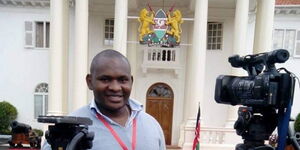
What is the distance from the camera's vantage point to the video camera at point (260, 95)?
187 centimetres

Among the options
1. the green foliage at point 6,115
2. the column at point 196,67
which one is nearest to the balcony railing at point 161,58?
the column at point 196,67

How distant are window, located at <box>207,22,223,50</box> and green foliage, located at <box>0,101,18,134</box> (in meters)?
10.7

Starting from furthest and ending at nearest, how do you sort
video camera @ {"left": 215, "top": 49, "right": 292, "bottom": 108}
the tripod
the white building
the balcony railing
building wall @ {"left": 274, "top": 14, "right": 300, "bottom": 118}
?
1. building wall @ {"left": 274, "top": 14, "right": 300, "bottom": 118}
2. the balcony railing
3. the white building
4. the tripod
5. video camera @ {"left": 215, "top": 49, "right": 292, "bottom": 108}

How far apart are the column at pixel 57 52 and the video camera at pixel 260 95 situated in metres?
9.51

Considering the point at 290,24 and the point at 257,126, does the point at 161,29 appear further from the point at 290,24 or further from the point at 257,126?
the point at 257,126

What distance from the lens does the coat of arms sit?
33.2 ft

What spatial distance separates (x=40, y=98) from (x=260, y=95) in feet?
45.5

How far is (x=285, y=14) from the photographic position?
44.9 ft

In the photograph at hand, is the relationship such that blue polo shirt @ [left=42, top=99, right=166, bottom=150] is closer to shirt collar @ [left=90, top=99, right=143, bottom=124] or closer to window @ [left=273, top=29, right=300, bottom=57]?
shirt collar @ [left=90, top=99, right=143, bottom=124]

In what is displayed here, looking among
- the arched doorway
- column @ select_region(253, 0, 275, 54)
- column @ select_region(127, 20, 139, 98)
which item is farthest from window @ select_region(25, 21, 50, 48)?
column @ select_region(253, 0, 275, 54)

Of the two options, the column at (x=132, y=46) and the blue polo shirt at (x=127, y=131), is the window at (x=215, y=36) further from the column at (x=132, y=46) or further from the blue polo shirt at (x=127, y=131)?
the blue polo shirt at (x=127, y=131)

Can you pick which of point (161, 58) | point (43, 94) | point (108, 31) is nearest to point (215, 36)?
point (161, 58)

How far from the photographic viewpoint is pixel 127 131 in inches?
59.4

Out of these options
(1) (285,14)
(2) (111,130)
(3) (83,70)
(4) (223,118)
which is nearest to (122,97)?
(2) (111,130)
